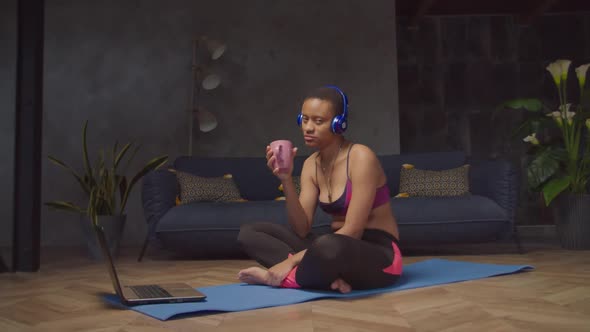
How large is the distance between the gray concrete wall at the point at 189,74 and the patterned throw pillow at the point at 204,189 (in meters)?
1.16

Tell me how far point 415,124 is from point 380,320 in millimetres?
5436

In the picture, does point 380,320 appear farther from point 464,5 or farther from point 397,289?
point 464,5

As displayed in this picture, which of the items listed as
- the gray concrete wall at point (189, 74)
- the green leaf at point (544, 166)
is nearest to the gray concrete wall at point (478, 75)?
the gray concrete wall at point (189, 74)

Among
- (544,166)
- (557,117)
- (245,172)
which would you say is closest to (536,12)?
(557,117)

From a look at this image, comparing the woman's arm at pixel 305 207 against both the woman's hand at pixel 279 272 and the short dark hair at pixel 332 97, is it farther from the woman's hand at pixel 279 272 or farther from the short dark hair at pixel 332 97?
the short dark hair at pixel 332 97

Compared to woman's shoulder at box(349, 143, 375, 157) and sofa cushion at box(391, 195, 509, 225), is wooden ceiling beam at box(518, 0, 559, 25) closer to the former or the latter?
sofa cushion at box(391, 195, 509, 225)

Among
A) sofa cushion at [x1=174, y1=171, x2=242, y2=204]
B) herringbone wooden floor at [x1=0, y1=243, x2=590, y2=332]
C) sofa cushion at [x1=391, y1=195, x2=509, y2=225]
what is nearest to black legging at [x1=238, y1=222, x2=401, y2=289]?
herringbone wooden floor at [x1=0, y1=243, x2=590, y2=332]

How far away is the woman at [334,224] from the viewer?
1789 millimetres

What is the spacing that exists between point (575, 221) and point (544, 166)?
1.46 feet

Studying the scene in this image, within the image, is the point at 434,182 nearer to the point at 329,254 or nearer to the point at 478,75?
the point at 329,254

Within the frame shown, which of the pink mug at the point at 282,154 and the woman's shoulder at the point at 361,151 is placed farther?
the woman's shoulder at the point at 361,151

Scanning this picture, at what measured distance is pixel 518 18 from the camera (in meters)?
6.57

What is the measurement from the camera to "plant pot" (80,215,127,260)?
367 centimetres

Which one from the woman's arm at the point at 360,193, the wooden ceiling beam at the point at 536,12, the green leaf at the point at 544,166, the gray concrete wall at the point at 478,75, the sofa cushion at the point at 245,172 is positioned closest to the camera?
the woman's arm at the point at 360,193
